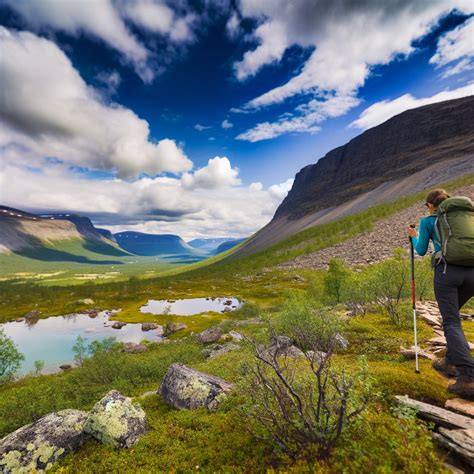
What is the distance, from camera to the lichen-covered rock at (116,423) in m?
7.63

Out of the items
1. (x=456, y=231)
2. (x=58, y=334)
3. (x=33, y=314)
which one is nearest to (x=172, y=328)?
(x=58, y=334)

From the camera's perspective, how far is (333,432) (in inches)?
196

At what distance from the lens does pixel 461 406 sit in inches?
232

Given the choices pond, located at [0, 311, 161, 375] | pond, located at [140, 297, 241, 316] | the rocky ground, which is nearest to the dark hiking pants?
pond, located at [0, 311, 161, 375]

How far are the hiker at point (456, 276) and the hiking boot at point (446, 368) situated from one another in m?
1.56

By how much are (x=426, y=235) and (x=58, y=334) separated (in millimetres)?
80746

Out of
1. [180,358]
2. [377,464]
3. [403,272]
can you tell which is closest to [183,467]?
[377,464]

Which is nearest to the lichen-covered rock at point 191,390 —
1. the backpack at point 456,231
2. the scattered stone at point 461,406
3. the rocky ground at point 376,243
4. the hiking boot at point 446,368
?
the scattered stone at point 461,406

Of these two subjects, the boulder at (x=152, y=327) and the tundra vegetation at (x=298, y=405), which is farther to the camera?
the boulder at (x=152, y=327)

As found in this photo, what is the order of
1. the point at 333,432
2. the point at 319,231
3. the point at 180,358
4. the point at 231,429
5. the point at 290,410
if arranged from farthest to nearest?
the point at 319,231 < the point at 180,358 < the point at 231,429 < the point at 290,410 < the point at 333,432

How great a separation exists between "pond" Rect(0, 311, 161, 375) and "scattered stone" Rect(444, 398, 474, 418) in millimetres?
51109

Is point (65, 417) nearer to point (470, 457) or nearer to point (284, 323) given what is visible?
point (470, 457)

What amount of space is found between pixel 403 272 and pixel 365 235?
85.8 metres

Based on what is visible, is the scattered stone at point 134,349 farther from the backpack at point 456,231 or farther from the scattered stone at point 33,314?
the scattered stone at point 33,314
